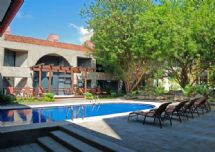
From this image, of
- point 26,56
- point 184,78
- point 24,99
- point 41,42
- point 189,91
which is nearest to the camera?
point 24,99

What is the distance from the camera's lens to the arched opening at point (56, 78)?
2627cm

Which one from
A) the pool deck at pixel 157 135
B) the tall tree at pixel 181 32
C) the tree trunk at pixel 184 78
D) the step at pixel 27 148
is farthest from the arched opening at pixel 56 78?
the step at pixel 27 148

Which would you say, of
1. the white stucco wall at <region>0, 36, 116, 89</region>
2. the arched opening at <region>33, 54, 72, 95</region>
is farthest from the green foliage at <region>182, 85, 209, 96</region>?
the white stucco wall at <region>0, 36, 116, 89</region>

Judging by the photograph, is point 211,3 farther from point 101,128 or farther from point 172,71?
point 101,128

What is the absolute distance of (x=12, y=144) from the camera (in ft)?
21.6

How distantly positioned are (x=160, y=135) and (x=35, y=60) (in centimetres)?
2007

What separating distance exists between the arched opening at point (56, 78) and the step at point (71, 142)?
19351 mm

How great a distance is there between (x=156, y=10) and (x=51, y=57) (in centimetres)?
1404

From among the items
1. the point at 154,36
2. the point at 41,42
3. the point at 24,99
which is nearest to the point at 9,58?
the point at 41,42

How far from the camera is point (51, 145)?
630 centimetres

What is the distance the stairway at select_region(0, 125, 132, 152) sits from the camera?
5.51 meters

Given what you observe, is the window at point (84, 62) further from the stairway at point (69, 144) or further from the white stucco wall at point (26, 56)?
the stairway at point (69, 144)

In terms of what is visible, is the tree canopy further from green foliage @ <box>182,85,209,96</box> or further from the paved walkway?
the paved walkway

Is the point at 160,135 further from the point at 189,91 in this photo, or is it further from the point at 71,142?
the point at 189,91
